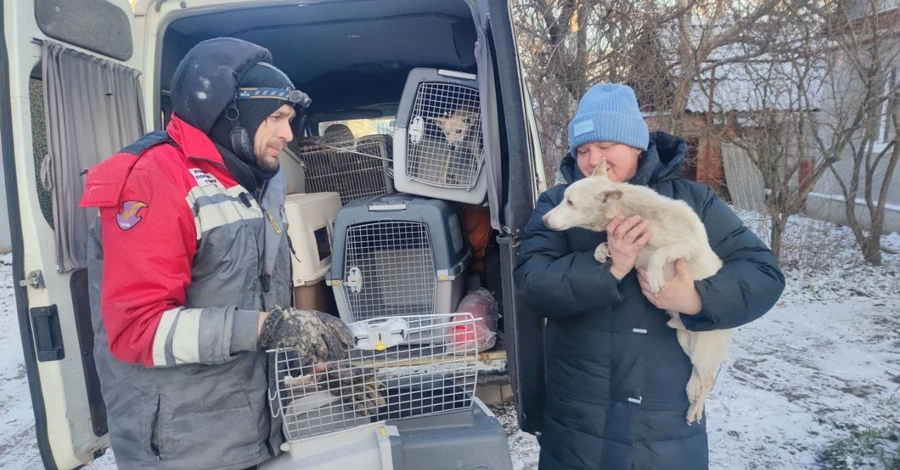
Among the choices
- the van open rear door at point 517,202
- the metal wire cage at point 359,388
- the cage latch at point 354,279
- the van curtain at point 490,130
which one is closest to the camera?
the metal wire cage at point 359,388

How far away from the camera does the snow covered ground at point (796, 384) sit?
10.7ft

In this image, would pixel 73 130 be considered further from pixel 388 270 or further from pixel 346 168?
pixel 346 168

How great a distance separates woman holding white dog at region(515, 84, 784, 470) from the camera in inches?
66.3

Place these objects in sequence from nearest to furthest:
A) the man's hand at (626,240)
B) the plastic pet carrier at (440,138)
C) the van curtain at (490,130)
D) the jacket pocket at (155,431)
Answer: the jacket pocket at (155,431) → the man's hand at (626,240) → the van curtain at (490,130) → the plastic pet carrier at (440,138)

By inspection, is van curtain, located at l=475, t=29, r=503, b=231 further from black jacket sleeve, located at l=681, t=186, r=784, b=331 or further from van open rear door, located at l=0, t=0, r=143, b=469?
van open rear door, located at l=0, t=0, r=143, b=469

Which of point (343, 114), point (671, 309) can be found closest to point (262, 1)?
point (671, 309)

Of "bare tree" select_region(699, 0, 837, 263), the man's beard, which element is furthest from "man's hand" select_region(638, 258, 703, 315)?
"bare tree" select_region(699, 0, 837, 263)

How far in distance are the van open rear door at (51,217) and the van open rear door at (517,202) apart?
1694 mm

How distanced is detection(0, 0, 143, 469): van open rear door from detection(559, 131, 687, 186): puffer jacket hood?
1.92 metres

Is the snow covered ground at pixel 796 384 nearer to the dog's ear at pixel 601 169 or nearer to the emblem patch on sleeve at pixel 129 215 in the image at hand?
the dog's ear at pixel 601 169

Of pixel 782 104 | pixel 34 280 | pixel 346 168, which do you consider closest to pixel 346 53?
pixel 346 168

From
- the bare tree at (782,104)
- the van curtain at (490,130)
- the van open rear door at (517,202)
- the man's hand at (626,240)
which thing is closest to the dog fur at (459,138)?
the van curtain at (490,130)

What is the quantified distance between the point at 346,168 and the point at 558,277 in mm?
2896

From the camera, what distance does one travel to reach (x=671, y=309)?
1734 millimetres
